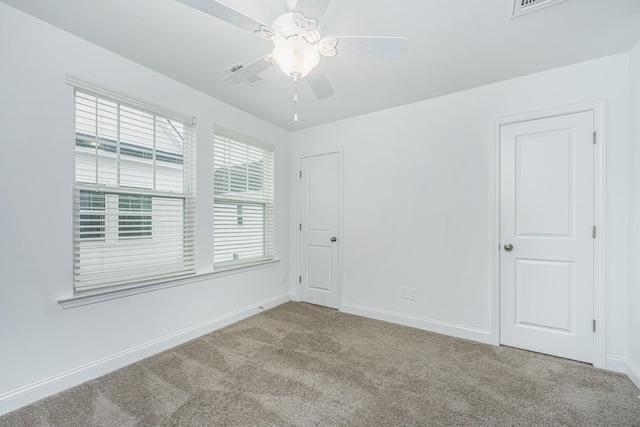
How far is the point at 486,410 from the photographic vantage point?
1745 millimetres

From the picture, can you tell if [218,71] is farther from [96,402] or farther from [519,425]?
[519,425]

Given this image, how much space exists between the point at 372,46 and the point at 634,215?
230 cm

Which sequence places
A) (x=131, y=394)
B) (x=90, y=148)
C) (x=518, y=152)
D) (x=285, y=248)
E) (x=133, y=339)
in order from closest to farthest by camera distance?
(x=131, y=394) < (x=90, y=148) < (x=133, y=339) < (x=518, y=152) < (x=285, y=248)

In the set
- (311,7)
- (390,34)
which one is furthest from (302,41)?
(390,34)

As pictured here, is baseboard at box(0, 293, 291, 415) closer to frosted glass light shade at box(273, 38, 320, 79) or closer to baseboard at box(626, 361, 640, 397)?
frosted glass light shade at box(273, 38, 320, 79)

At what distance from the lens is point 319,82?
1.82 metres

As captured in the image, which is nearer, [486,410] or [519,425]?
[519,425]

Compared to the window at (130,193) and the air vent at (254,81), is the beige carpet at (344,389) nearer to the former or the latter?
the window at (130,193)

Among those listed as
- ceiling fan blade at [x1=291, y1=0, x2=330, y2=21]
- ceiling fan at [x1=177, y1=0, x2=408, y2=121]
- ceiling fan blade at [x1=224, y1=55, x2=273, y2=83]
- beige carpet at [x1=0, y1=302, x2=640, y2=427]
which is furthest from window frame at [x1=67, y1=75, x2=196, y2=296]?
ceiling fan blade at [x1=291, y1=0, x2=330, y2=21]

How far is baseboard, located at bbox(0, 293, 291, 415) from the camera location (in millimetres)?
1743

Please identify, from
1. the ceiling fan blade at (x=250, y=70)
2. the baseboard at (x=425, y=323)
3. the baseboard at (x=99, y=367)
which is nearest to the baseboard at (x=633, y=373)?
the baseboard at (x=425, y=323)

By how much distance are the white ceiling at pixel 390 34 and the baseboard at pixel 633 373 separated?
235cm

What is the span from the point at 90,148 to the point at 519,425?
340cm

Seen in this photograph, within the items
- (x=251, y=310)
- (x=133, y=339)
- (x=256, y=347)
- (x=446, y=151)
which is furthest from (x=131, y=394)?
(x=446, y=151)
